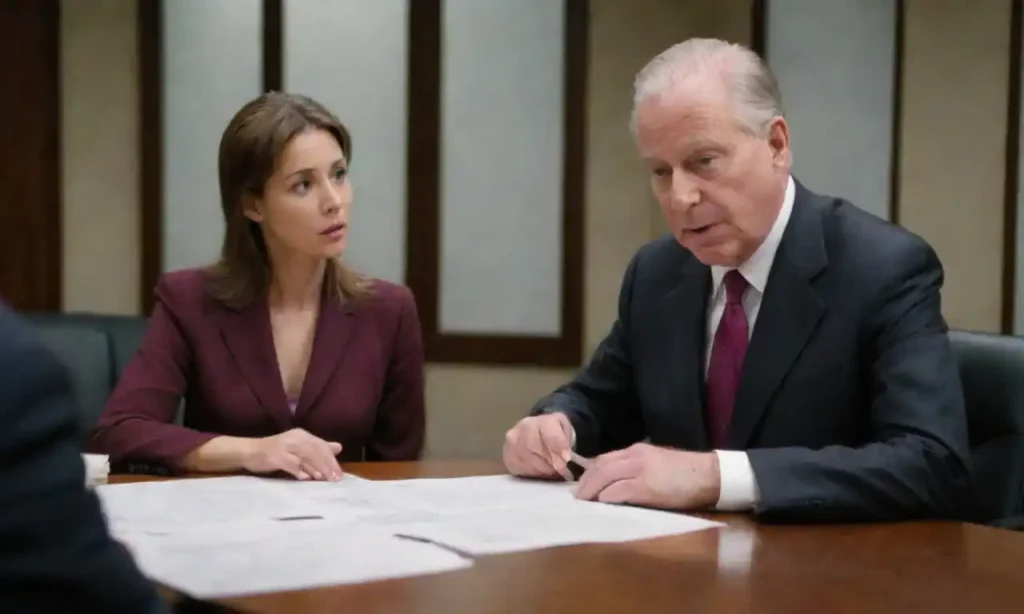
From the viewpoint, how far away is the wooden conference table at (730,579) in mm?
1189

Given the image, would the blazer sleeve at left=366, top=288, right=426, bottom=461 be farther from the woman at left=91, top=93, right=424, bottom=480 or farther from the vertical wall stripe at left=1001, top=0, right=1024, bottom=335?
the vertical wall stripe at left=1001, top=0, right=1024, bottom=335

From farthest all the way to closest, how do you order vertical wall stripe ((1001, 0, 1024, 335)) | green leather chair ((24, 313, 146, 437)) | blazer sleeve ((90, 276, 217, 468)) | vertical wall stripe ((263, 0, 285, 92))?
vertical wall stripe ((263, 0, 285, 92)), vertical wall stripe ((1001, 0, 1024, 335)), green leather chair ((24, 313, 146, 437)), blazer sleeve ((90, 276, 217, 468))

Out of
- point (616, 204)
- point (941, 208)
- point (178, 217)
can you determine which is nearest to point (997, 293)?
point (941, 208)

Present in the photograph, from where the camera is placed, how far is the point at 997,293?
362 centimetres

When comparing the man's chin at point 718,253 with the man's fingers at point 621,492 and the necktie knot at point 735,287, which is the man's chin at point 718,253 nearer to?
the necktie knot at point 735,287

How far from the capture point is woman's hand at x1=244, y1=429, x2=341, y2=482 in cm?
196

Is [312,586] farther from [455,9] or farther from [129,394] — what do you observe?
[455,9]

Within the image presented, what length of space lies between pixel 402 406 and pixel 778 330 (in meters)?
1.03

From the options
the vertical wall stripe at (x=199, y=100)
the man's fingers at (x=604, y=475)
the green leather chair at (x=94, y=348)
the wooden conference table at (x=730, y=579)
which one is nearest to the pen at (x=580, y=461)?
the man's fingers at (x=604, y=475)

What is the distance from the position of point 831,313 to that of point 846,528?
1.35 feet

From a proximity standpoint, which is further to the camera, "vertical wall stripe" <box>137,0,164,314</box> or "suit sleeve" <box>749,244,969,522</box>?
"vertical wall stripe" <box>137,0,164,314</box>

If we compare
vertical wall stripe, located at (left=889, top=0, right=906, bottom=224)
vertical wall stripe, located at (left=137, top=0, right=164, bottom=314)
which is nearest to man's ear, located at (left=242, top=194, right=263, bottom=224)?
vertical wall stripe, located at (left=137, top=0, right=164, bottom=314)

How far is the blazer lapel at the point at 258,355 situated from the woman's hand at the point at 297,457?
1.57ft

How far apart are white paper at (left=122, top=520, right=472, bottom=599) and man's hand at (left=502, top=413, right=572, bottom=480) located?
0.47m
